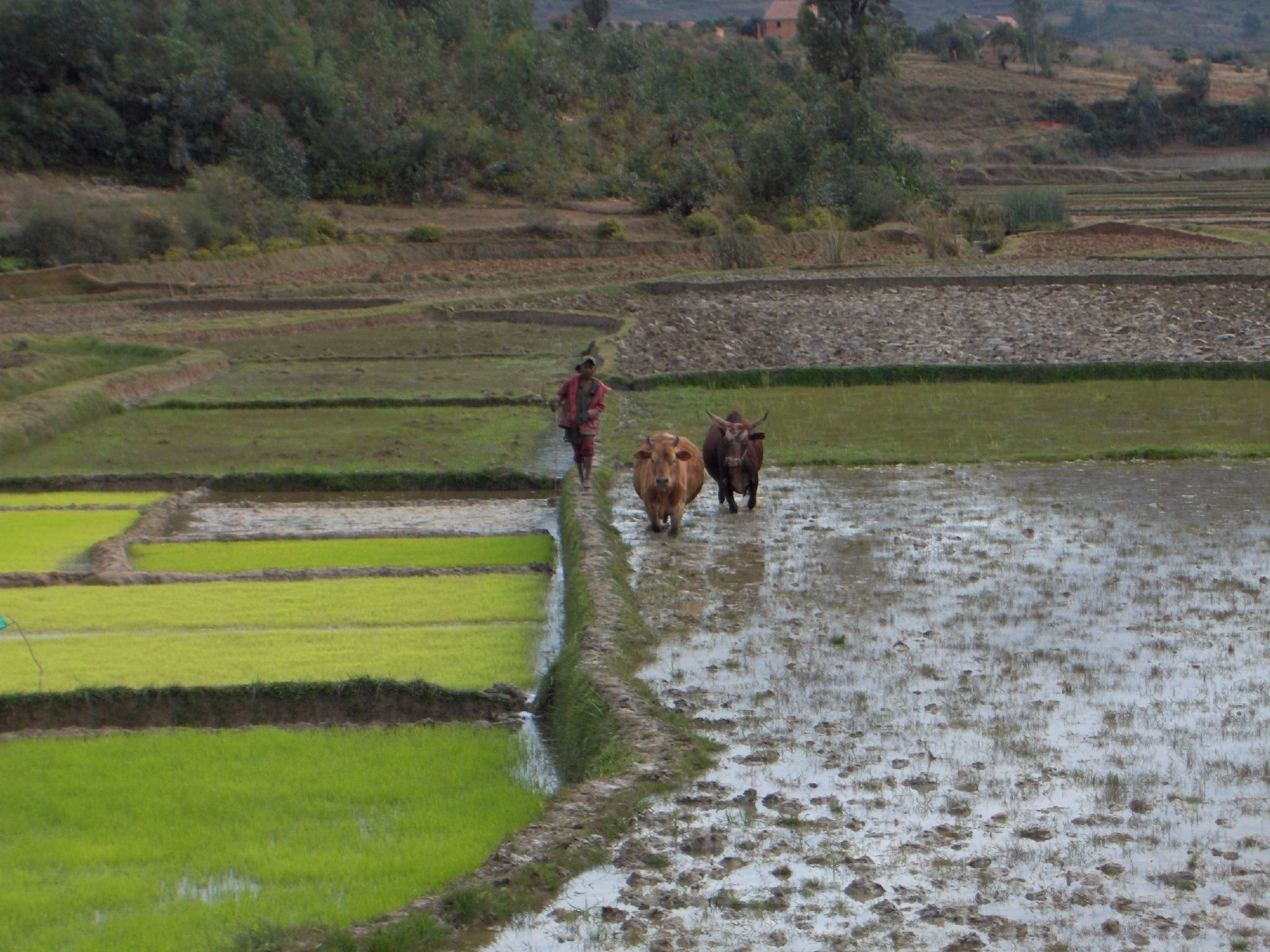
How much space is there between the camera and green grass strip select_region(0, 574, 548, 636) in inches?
373

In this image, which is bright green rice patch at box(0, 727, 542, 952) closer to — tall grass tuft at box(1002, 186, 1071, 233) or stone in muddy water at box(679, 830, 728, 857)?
stone in muddy water at box(679, 830, 728, 857)

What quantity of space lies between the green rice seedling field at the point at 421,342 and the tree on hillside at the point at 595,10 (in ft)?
202

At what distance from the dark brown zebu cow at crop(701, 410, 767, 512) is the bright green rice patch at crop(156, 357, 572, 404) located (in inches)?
272

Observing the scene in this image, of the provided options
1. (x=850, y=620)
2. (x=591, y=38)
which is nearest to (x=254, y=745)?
(x=850, y=620)

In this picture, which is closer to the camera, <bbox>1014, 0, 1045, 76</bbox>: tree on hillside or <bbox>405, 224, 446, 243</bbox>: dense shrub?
<bbox>405, 224, 446, 243</bbox>: dense shrub

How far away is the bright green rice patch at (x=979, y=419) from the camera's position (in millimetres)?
14734

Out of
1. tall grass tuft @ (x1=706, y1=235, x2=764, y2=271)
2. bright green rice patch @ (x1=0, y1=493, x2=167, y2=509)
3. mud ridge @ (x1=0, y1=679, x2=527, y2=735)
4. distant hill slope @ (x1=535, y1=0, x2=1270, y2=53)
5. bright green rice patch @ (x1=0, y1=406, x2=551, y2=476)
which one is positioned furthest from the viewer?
distant hill slope @ (x1=535, y1=0, x2=1270, y2=53)

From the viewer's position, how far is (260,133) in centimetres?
4700

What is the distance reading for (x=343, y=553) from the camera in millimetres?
11711

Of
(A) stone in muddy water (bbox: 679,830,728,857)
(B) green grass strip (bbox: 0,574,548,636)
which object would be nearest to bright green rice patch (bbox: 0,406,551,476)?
(B) green grass strip (bbox: 0,574,548,636)

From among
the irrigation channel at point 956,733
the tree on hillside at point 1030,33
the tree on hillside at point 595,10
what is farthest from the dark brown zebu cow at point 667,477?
the tree on hillside at point 1030,33

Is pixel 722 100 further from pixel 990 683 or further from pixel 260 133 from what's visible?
pixel 990 683

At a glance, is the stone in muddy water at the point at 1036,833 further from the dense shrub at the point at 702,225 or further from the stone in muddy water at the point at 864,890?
the dense shrub at the point at 702,225

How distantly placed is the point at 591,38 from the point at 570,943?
2674 inches
